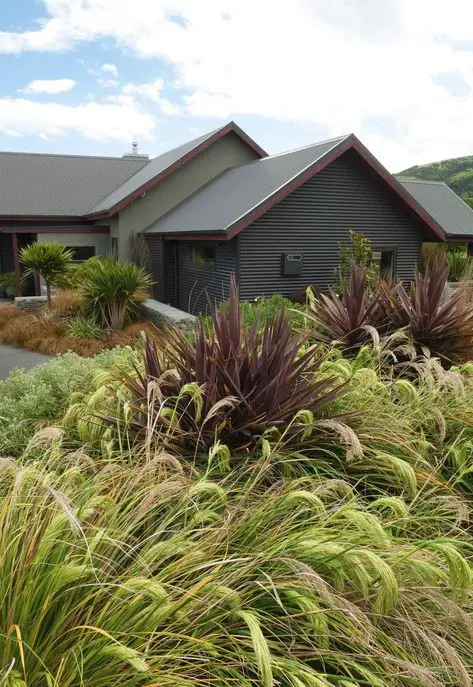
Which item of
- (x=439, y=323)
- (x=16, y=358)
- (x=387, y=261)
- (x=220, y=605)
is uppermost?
(x=387, y=261)

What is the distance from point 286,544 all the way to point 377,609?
441 mm

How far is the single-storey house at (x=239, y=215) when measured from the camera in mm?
16281

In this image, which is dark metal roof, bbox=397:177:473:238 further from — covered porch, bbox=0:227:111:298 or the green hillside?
the green hillside

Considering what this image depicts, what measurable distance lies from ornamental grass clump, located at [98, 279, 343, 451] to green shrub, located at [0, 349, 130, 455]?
0.98 meters

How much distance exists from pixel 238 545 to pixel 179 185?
68.8ft

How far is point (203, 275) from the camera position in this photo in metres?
17.9

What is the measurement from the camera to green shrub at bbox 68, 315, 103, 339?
48.1 feet

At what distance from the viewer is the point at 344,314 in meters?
7.00

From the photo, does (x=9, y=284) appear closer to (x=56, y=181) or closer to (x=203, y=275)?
(x=56, y=181)

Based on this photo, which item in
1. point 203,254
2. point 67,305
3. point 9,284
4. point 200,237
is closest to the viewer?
point 200,237

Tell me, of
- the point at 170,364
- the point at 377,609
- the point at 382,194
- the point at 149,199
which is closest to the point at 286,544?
the point at 377,609

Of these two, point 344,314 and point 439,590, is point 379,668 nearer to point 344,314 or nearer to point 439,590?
point 439,590

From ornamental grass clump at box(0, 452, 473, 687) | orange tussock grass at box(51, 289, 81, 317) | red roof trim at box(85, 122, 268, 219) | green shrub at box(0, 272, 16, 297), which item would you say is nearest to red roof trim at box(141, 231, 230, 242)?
red roof trim at box(85, 122, 268, 219)

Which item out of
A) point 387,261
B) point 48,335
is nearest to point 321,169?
point 387,261
